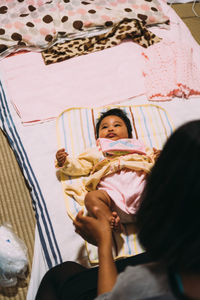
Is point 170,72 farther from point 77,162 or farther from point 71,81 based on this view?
point 77,162

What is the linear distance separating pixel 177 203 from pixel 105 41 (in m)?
1.80

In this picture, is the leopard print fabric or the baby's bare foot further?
the leopard print fabric

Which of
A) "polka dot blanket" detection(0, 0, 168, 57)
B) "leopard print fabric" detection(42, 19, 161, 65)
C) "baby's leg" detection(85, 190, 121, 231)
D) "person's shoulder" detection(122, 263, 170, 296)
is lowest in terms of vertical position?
"person's shoulder" detection(122, 263, 170, 296)

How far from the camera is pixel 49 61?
1978mm

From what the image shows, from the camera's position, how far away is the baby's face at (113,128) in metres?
1.54

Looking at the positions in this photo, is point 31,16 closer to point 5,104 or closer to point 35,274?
point 5,104

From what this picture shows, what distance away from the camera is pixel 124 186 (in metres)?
1.32

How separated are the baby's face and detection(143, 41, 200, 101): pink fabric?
35 centimetres

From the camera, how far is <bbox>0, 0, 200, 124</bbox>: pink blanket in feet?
5.82

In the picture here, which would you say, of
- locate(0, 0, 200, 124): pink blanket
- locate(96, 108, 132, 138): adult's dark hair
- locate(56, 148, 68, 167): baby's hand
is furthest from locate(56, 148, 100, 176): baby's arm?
locate(0, 0, 200, 124): pink blanket

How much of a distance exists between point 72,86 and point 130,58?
0.47 meters

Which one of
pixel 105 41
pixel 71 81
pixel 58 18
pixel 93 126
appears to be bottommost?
pixel 93 126

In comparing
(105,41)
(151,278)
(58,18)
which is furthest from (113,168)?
(58,18)

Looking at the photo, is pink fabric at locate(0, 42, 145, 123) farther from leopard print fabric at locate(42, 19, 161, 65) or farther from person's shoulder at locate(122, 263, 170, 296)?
person's shoulder at locate(122, 263, 170, 296)
